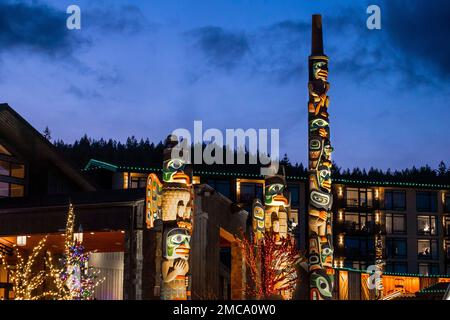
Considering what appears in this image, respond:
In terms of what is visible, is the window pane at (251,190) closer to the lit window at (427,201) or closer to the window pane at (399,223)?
the window pane at (399,223)

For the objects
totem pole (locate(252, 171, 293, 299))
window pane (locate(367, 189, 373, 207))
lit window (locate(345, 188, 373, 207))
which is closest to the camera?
totem pole (locate(252, 171, 293, 299))

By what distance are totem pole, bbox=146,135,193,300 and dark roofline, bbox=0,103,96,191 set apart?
1711cm

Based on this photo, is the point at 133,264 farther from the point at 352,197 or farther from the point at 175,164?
the point at 352,197

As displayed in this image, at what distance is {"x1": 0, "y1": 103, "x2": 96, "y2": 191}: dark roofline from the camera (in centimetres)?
4591

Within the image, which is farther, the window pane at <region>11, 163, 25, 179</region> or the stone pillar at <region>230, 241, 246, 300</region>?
the window pane at <region>11, 163, 25, 179</region>

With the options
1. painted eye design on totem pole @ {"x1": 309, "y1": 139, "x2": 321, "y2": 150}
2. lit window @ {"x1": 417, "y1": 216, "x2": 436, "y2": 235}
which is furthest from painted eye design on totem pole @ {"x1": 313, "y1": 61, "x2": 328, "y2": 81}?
lit window @ {"x1": 417, "y1": 216, "x2": 436, "y2": 235}

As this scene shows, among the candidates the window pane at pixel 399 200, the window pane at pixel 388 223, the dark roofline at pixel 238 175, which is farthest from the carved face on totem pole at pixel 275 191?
the window pane at pixel 399 200

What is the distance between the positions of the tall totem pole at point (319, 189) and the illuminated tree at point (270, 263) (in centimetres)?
138

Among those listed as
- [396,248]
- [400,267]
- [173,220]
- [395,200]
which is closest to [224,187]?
[395,200]

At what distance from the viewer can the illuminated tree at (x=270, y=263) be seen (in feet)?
128

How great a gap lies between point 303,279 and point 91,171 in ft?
77.3

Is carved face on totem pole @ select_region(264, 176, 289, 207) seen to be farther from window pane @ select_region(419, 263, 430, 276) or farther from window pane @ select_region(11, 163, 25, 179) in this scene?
window pane @ select_region(419, 263, 430, 276)

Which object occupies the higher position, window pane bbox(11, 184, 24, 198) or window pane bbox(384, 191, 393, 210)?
window pane bbox(384, 191, 393, 210)

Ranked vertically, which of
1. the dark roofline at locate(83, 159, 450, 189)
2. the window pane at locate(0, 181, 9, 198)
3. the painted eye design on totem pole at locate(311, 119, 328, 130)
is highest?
the dark roofline at locate(83, 159, 450, 189)
